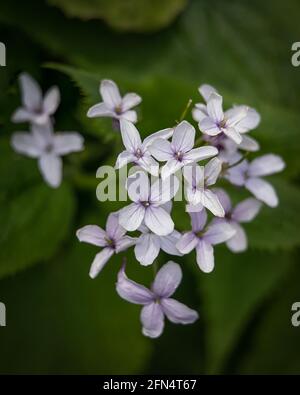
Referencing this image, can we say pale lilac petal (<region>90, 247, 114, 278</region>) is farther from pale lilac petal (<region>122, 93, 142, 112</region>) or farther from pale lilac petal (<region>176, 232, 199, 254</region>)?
pale lilac petal (<region>122, 93, 142, 112</region>)

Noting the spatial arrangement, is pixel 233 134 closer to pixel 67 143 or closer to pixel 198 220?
pixel 198 220

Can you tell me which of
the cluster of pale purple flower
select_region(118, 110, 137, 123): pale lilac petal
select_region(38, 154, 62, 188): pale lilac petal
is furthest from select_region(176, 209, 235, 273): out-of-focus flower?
select_region(38, 154, 62, 188): pale lilac petal

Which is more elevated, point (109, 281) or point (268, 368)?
point (109, 281)

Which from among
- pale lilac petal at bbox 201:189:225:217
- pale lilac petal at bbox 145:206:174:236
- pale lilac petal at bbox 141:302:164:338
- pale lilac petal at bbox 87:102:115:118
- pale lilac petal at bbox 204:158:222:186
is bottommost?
pale lilac petal at bbox 141:302:164:338

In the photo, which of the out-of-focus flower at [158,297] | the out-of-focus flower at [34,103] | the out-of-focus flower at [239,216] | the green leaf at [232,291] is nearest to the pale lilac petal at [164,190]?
the out-of-focus flower at [158,297]

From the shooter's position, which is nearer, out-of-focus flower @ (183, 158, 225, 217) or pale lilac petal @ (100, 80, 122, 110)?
out-of-focus flower @ (183, 158, 225, 217)

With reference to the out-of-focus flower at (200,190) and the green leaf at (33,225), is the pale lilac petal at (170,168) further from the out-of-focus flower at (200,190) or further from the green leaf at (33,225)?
the green leaf at (33,225)

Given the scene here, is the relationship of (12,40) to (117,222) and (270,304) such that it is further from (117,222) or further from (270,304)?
(270,304)

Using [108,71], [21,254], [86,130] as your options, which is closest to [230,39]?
[108,71]
